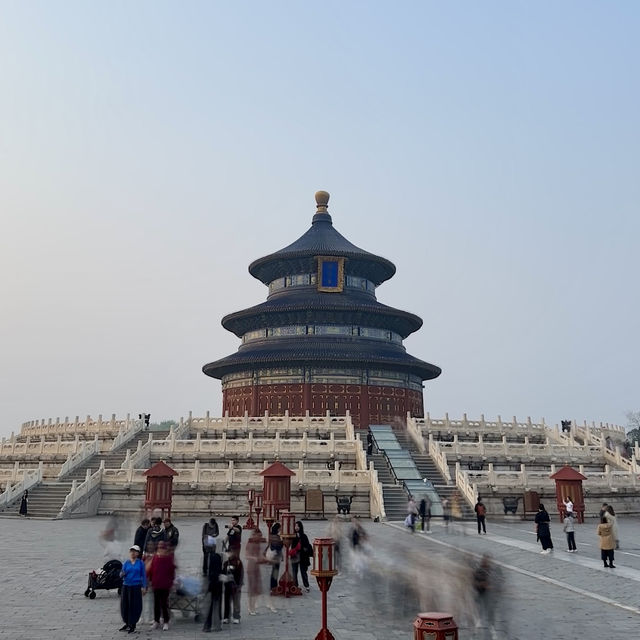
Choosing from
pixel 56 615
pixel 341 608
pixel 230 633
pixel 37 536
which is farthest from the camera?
pixel 37 536

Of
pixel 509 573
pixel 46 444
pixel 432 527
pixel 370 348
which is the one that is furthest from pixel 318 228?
pixel 509 573

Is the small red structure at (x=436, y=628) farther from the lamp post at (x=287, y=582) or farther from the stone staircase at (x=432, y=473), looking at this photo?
the stone staircase at (x=432, y=473)

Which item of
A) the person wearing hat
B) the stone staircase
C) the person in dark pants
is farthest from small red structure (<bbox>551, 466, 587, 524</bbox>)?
the person wearing hat

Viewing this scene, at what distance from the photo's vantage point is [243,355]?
4775 centimetres

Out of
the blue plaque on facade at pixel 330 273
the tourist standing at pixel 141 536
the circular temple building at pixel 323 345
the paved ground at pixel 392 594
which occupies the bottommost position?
the paved ground at pixel 392 594

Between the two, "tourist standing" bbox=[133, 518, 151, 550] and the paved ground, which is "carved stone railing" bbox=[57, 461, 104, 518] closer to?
the paved ground

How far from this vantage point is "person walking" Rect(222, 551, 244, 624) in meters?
10.1

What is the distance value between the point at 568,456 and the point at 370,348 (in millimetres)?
17538

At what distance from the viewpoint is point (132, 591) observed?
9.59m

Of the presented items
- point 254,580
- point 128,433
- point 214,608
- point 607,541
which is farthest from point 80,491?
point 607,541

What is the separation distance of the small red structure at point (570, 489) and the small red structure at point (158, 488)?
578 inches

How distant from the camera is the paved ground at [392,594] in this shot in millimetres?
9594

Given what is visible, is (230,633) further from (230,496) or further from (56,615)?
(230,496)

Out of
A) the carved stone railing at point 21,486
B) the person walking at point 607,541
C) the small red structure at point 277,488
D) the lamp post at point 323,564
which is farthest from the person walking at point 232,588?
the carved stone railing at point 21,486
